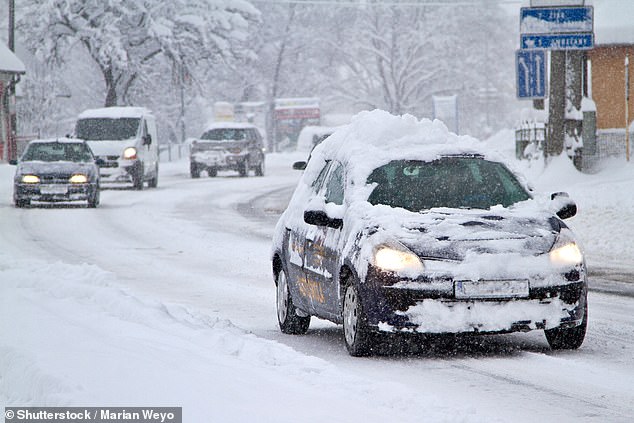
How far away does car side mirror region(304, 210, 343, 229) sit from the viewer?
32.2 feet

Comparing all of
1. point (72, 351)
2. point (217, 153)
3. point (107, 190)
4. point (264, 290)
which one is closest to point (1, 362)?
point (72, 351)

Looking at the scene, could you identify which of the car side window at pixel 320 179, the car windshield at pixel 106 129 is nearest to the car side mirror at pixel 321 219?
the car side window at pixel 320 179

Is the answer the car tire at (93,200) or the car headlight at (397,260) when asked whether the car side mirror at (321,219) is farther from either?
the car tire at (93,200)

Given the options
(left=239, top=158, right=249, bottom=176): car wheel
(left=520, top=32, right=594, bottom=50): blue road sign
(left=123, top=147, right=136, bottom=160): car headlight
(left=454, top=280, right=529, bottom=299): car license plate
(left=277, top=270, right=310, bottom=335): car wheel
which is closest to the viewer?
(left=454, top=280, right=529, bottom=299): car license plate

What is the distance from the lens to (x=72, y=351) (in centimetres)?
770

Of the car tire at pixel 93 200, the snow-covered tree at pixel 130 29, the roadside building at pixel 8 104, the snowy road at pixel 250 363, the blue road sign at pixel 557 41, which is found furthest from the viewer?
the snow-covered tree at pixel 130 29

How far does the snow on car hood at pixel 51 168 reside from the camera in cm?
2948

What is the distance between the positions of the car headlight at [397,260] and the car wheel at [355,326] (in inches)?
12.6

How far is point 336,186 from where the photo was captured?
34.5 feet

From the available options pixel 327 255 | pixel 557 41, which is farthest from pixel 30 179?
pixel 327 255

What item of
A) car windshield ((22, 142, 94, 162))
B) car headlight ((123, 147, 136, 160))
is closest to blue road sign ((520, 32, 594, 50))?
car windshield ((22, 142, 94, 162))

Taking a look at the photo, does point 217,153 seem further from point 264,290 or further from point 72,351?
point 72,351

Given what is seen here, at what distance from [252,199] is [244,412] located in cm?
2779

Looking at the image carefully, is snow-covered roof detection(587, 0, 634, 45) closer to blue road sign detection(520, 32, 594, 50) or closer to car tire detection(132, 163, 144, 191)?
car tire detection(132, 163, 144, 191)
